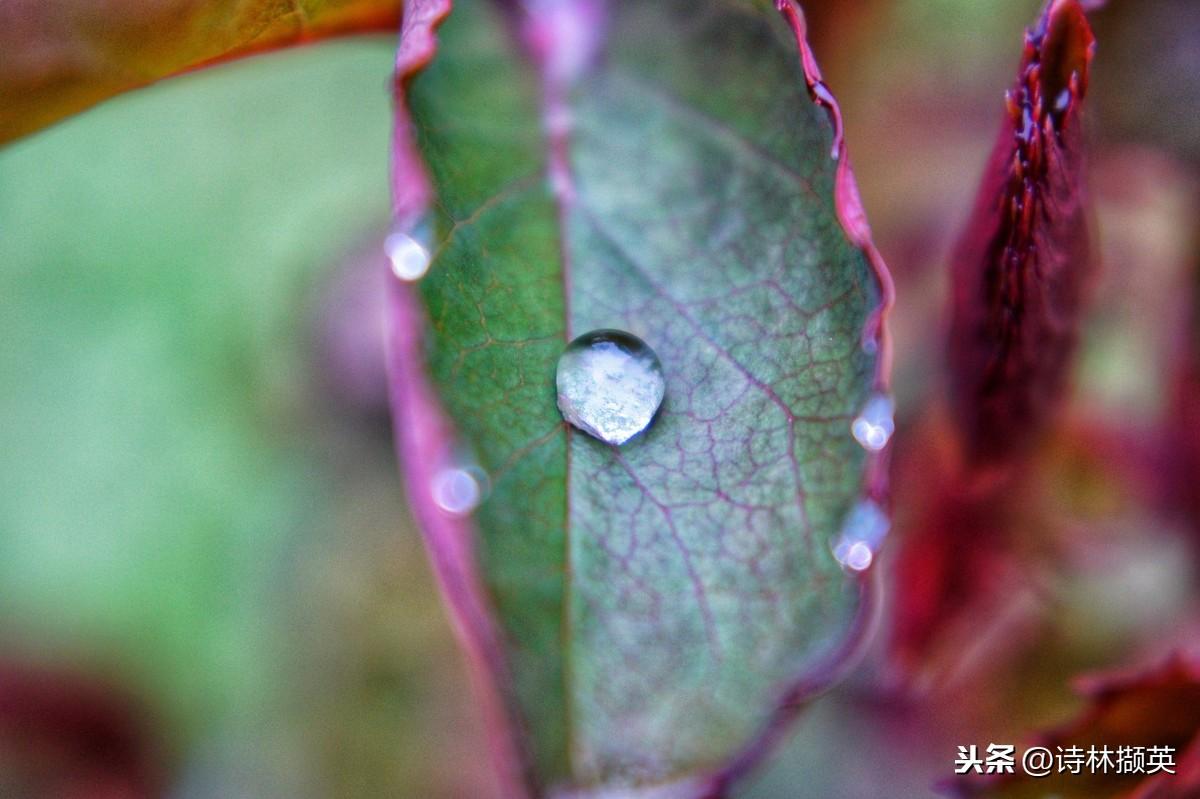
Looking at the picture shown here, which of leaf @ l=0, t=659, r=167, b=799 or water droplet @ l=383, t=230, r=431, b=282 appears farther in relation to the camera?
leaf @ l=0, t=659, r=167, b=799

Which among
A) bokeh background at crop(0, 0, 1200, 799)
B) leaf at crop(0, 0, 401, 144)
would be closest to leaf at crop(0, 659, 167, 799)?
bokeh background at crop(0, 0, 1200, 799)

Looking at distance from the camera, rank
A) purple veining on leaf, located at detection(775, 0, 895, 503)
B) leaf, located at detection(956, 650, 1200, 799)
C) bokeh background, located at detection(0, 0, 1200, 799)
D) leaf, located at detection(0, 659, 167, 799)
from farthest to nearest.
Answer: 1. leaf, located at detection(0, 659, 167, 799)
2. bokeh background, located at detection(0, 0, 1200, 799)
3. leaf, located at detection(956, 650, 1200, 799)
4. purple veining on leaf, located at detection(775, 0, 895, 503)


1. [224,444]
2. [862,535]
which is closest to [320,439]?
[224,444]

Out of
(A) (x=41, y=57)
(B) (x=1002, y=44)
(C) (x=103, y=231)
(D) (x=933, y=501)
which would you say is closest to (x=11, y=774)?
(C) (x=103, y=231)

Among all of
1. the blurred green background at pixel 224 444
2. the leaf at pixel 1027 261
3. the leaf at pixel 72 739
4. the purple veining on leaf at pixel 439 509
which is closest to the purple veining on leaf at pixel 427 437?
the purple veining on leaf at pixel 439 509

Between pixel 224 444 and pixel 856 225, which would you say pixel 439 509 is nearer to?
pixel 856 225

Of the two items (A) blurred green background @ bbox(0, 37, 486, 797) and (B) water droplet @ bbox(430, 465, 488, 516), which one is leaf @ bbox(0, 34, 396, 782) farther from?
(B) water droplet @ bbox(430, 465, 488, 516)

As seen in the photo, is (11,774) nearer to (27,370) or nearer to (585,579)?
(27,370)

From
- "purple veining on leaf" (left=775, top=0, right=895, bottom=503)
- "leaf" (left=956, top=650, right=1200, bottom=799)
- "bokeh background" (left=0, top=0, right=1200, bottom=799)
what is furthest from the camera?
"bokeh background" (left=0, top=0, right=1200, bottom=799)
